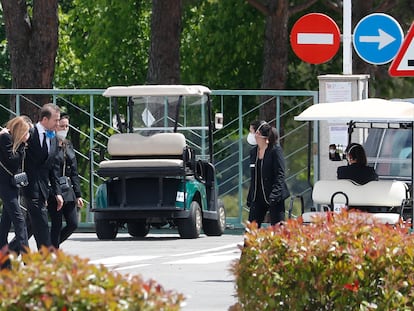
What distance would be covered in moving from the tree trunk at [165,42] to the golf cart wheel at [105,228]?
19.9 feet

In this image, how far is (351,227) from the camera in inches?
358

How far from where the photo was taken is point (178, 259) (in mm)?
18484

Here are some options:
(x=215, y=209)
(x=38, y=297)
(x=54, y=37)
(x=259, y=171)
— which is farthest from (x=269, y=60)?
(x=38, y=297)

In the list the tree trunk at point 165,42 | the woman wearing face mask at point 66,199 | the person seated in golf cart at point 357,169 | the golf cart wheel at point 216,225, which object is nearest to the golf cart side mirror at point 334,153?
the person seated in golf cart at point 357,169

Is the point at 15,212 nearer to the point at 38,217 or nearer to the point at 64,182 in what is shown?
the point at 38,217

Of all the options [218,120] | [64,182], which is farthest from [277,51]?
[64,182]

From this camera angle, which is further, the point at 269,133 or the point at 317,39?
the point at 317,39

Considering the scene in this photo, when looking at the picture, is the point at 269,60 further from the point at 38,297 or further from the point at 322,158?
the point at 38,297

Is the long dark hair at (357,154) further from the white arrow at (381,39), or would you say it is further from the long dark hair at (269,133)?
the white arrow at (381,39)

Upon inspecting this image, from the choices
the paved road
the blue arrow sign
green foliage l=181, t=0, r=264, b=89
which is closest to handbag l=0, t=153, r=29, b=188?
the paved road

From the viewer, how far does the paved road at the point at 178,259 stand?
14312 mm

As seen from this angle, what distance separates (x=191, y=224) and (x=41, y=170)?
6675mm

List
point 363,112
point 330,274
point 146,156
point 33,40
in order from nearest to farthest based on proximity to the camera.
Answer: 1. point 330,274
2. point 363,112
3. point 146,156
4. point 33,40

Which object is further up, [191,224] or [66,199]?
[66,199]
